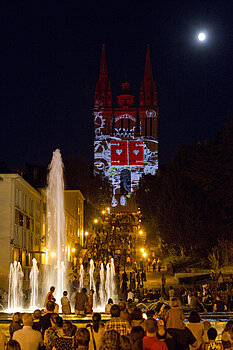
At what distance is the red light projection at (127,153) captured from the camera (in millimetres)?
128625

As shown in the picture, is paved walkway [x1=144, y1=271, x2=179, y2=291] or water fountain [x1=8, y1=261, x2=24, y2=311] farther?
paved walkway [x1=144, y1=271, x2=179, y2=291]

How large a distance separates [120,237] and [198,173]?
2863cm

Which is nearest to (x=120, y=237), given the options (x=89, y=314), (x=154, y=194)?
(x=154, y=194)

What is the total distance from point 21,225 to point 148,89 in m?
101

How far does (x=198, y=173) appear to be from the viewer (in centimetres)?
3800

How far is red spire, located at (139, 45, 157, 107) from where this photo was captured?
456 ft

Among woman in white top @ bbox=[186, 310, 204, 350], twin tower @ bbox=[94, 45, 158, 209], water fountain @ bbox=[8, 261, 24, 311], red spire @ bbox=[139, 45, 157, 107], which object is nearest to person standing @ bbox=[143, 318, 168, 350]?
woman in white top @ bbox=[186, 310, 204, 350]

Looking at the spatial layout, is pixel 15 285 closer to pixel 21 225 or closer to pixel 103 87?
pixel 21 225

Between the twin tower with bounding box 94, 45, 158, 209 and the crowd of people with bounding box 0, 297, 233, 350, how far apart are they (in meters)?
116

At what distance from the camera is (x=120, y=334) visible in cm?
863

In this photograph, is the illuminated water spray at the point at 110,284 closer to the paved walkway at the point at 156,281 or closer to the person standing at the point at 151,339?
the paved walkway at the point at 156,281

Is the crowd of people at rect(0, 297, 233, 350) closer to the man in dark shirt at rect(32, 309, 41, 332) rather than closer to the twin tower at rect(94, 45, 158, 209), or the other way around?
the man in dark shirt at rect(32, 309, 41, 332)

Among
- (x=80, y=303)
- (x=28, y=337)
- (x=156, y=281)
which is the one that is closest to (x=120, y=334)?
(x=28, y=337)

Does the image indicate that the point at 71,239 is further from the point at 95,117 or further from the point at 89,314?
the point at 95,117
